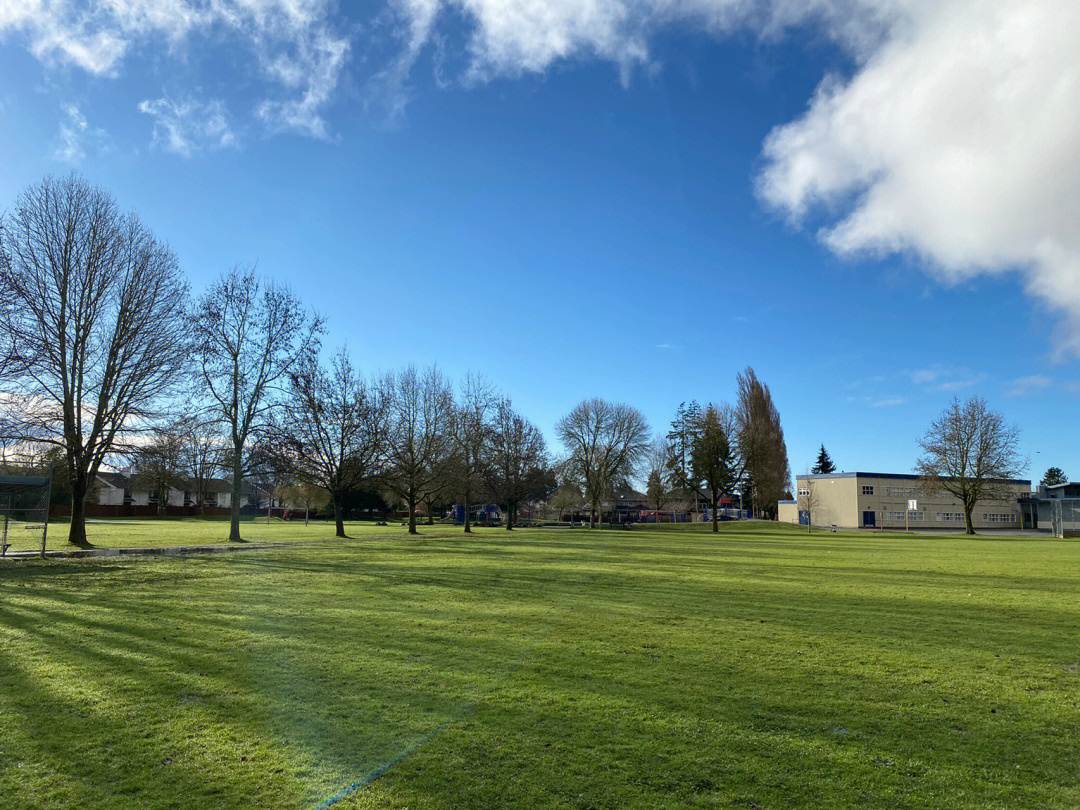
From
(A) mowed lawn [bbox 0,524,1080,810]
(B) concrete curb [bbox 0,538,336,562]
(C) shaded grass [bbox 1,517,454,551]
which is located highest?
(A) mowed lawn [bbox 0,524,1080,810]

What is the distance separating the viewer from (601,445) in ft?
251

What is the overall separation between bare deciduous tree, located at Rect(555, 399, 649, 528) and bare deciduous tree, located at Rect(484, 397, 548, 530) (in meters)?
8.35

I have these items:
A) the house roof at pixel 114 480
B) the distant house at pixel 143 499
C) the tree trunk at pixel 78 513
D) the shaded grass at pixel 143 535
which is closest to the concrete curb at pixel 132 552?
the shaded grass at pixel 143 535

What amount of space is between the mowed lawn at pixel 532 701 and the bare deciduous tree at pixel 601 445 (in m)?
61.3

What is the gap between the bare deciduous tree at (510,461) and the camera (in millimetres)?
59312

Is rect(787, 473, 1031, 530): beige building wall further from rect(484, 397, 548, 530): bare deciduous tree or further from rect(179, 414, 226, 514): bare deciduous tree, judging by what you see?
rect(179, 414, 226, 514): bare deciduous tree

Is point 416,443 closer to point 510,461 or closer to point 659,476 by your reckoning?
point 510,461

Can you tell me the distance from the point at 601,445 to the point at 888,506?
40312 mm

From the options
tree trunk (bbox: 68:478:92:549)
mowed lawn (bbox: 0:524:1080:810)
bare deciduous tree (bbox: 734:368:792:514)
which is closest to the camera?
mowed lawn (bbox: 0:524:1080:810)

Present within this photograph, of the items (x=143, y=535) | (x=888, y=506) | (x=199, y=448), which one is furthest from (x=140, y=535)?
(x=888, y=506)

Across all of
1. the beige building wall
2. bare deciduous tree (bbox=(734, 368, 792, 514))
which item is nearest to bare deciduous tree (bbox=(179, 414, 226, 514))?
bare deciduous tree (bbox=(734, 368, 792, 514))

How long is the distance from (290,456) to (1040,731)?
39702 millimetres

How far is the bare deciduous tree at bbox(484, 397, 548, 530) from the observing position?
59312 millimetres

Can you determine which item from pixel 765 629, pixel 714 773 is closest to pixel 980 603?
pixel 765 629
